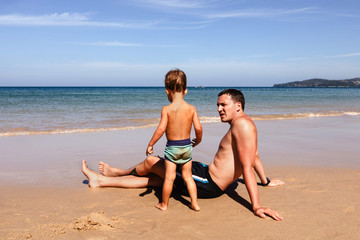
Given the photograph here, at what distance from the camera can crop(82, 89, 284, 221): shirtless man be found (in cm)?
325

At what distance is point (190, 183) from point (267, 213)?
33.8 inches

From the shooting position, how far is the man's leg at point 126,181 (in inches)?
163

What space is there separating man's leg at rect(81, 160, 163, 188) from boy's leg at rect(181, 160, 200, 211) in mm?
734

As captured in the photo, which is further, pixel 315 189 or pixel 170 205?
pixel 315 189

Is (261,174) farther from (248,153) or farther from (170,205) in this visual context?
(170,205)

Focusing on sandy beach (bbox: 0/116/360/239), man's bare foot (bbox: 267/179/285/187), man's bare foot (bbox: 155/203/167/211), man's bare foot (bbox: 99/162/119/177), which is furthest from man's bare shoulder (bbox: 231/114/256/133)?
man's bare foot (bbox: 99/162/119/177)

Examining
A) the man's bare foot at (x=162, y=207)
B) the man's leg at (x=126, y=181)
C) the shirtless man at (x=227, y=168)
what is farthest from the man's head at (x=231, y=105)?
the man's leg at (x=126, y=181)

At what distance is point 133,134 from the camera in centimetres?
890

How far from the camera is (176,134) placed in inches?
133

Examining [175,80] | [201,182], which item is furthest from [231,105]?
[201,182]

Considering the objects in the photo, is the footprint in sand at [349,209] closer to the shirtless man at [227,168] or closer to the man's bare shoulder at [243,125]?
the shirtless man at [227,168]

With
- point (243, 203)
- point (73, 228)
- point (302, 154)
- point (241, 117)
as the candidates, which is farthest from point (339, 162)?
point (73, 228)

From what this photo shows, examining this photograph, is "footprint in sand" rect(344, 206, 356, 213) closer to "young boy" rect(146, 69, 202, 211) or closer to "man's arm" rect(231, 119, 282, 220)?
"man's arm" rect(231, 119, 282, 220)

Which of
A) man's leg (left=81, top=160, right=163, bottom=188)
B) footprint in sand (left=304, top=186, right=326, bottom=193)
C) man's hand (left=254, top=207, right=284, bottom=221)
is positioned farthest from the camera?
man's leg (left=81, top=160, right=163, bottom=188)
